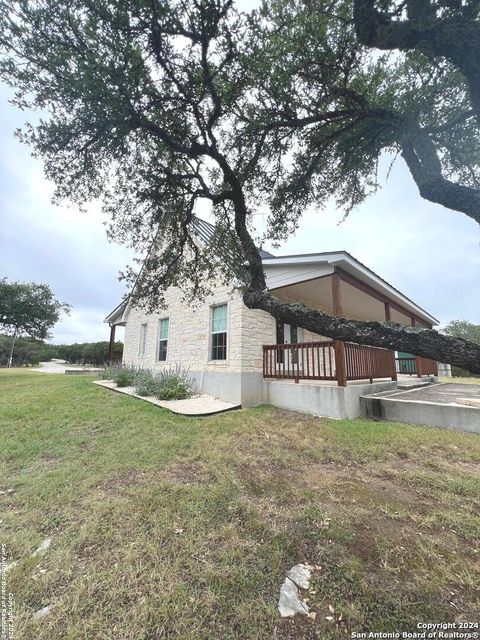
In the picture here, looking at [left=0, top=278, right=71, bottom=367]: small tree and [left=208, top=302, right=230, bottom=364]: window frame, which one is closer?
[left=208, top=302, right=230, bottom=364]: window frame

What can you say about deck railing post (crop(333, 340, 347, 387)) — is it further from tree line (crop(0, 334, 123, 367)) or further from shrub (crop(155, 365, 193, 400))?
tree line (crop(0, 334, 123, 367))

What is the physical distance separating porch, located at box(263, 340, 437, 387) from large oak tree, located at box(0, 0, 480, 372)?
139 inches

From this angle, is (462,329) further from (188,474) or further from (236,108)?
(188,474)

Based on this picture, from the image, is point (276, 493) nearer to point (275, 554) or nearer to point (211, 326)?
point (275, 554)

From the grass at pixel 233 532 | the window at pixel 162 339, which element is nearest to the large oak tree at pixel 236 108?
the grass at pixel 233 532

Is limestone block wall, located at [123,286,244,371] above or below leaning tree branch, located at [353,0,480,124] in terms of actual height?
below

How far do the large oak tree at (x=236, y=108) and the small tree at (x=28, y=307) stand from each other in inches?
714

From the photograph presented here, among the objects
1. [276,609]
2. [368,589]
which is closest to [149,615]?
[276,609]

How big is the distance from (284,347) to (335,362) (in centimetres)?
151

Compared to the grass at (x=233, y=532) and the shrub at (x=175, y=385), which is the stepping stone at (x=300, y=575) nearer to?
the grass at (x=233, y=532)

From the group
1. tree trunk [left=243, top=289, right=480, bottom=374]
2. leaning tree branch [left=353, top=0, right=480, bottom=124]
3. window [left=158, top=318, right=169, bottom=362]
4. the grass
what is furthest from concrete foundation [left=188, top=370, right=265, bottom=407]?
leaning tree branch [left=353, top=0, right=480, bottom=124]

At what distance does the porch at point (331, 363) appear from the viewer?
6.55 metres

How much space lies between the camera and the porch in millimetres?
6550

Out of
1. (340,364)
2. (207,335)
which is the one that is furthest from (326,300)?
(207,335)
